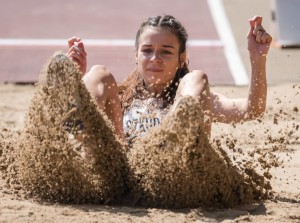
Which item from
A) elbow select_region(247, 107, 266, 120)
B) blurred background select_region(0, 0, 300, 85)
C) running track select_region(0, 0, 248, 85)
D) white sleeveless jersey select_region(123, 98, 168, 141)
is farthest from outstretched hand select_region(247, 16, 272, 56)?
running track select_region(0, 0, 248, 85)

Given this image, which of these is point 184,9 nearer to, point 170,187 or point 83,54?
point 83,54

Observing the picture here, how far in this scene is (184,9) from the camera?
10727 millimetres

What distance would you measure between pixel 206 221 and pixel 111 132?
64cm

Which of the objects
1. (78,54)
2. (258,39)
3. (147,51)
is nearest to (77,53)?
(78,54)

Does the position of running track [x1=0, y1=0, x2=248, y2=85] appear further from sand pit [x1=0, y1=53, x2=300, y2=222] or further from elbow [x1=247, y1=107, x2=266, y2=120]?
sand pit [x1=0, y1=53, x2=300, y2=222]

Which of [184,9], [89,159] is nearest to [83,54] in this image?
[89,159]

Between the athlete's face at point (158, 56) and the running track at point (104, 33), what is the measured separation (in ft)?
10.0

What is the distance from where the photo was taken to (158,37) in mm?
4902

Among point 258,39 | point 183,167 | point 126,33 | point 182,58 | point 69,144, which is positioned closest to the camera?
point 183,167

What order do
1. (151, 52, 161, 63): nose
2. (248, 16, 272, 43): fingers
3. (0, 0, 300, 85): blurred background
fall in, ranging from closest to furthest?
(248, 16, 272, 43): fingers
(151, 52, 161, 63): nose
(0, 0, 300, 85): blurred background

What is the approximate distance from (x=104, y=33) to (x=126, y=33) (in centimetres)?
24

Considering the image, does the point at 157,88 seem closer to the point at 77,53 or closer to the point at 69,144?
the point at 77,53

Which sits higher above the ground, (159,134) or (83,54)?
(83,54)

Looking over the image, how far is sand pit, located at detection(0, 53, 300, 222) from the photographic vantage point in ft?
12.9
